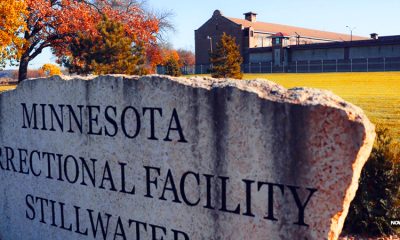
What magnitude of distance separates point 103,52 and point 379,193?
24.3m

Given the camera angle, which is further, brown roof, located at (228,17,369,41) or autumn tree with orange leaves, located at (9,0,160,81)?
brown roof, located at (228,17,369,41)

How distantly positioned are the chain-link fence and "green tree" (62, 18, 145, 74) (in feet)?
72.6

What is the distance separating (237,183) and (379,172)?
107 inches

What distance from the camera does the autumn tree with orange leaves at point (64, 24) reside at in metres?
23.4

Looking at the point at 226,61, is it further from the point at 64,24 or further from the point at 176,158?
the point at 176,158

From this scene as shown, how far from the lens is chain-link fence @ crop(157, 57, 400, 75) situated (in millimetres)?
49875

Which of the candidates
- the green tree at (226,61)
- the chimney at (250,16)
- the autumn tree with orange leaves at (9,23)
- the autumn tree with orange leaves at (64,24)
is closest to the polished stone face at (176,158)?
the autumn tree with orange leaves at (9,23)

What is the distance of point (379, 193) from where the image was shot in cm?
519

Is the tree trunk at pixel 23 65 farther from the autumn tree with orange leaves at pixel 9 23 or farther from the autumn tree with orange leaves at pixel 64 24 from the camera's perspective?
the autumn tree with orange leaves at pixel 9 23

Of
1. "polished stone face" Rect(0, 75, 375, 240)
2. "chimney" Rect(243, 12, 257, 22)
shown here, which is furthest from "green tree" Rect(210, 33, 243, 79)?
"chimney" Rect(243, 12, 257, 22)

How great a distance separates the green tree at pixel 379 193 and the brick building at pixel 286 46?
4853 cm

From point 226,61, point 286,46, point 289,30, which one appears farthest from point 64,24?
point 289,30

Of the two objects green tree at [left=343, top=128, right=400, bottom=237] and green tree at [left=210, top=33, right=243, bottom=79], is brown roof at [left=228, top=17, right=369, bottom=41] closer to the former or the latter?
green tree at [left=210, top=33, right=243, bottom=79]

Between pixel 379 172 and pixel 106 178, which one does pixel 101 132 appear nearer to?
pixel 106 178
